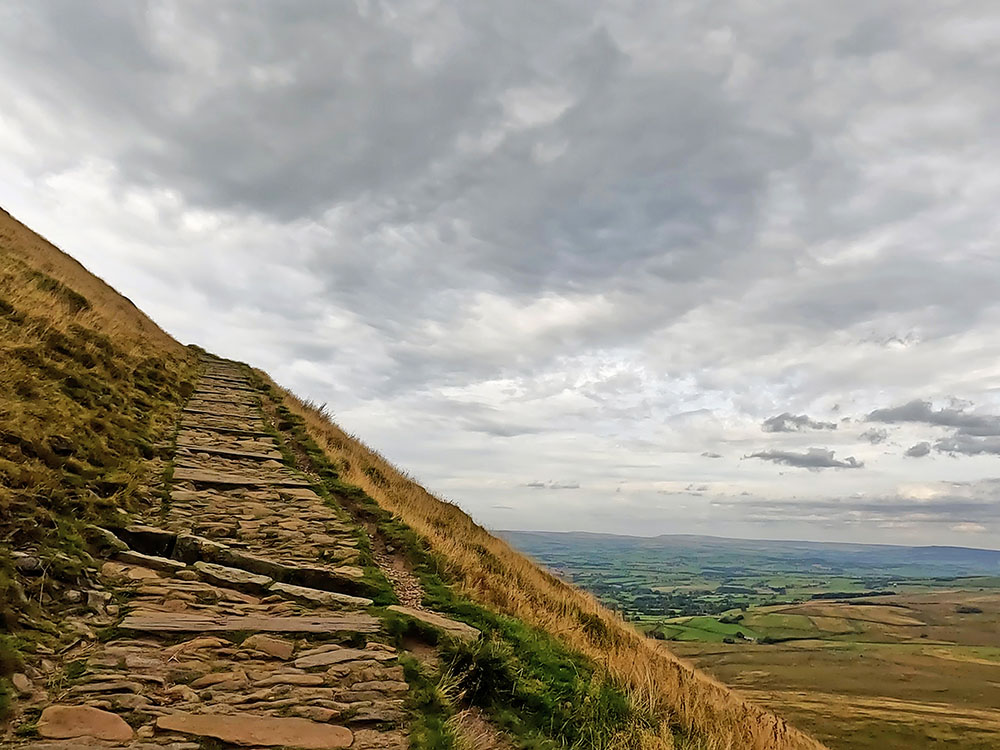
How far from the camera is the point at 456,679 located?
5.07 m

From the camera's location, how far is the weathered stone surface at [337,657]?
5.08 m

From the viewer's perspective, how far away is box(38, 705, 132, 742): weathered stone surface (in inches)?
148

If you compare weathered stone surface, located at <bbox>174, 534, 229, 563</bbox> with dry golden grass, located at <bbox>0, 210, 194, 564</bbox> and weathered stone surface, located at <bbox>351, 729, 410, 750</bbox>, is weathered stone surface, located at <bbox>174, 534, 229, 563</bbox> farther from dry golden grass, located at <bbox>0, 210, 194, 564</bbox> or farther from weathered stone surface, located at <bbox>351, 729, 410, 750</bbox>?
weathered stone surface, located at <bbox>351, 729, 410, 750</bbox>

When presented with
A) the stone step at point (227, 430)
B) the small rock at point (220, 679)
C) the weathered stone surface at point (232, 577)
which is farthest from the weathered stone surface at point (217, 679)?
the stone step at point (227, 430)

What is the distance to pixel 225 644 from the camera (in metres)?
5.19

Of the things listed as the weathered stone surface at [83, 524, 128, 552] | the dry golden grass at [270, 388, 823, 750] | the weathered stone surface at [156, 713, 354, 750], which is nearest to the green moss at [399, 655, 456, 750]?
the weathered stone surface at [156, 713, 354, 750]

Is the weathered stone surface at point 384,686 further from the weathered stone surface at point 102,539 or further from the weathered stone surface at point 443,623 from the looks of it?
the weathered stone surface at point 102,539

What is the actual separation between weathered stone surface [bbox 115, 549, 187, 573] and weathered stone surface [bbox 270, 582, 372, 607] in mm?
1036

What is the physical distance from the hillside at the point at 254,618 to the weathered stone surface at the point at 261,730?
0.01 meters

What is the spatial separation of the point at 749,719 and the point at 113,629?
6259 millimetres

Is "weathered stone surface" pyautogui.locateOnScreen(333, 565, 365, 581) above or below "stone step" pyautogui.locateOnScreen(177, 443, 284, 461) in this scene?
below

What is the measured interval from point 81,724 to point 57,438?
5.22 meters

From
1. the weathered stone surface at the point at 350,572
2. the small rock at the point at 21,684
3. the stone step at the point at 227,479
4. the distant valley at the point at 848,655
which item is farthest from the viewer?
the distant valley at the point at 848,655

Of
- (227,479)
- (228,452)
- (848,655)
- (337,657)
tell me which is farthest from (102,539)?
(848,655)
